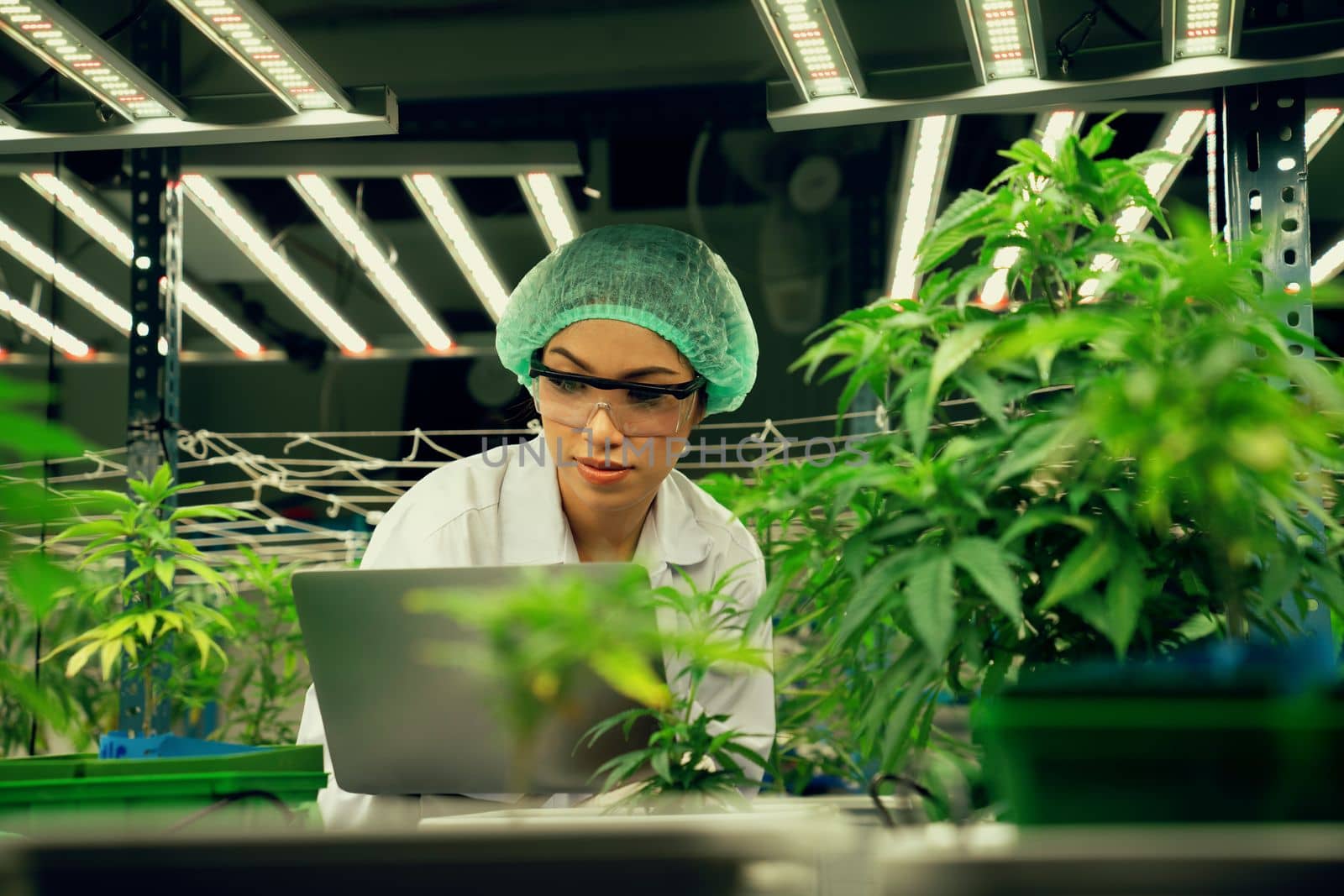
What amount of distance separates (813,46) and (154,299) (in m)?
1.49

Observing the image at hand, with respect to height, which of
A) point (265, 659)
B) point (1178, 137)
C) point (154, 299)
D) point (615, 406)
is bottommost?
point (265, 659)

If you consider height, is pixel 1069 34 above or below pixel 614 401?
above

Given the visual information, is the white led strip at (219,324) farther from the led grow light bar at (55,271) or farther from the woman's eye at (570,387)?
the woman's eye at (570,387)

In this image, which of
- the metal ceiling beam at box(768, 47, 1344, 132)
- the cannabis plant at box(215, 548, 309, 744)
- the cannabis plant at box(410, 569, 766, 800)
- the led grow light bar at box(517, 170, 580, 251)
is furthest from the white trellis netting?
the cannabis plant at box(410, 569, 766, 800)

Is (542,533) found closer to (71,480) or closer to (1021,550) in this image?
(1021,550)

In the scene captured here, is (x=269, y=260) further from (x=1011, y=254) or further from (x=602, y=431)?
(x=1011, y=254)

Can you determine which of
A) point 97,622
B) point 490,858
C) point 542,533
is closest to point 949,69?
point 542,533

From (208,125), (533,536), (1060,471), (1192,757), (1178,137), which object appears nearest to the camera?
(1192,757)

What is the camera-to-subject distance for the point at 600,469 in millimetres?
1995

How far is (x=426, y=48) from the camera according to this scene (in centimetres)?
268

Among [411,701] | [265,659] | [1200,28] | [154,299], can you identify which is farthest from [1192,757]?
[265,659]

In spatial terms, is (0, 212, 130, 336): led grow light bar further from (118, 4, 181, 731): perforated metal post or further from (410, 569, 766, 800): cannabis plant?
(410, 569, 766, 800): cannabis plant

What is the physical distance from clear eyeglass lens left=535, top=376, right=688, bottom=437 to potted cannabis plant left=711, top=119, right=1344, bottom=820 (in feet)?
3.06

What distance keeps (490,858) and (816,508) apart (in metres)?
0.76
